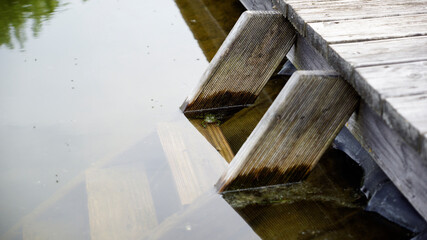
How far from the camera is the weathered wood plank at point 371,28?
7.16 ft

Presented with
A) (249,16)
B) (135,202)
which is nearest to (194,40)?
(249,16)

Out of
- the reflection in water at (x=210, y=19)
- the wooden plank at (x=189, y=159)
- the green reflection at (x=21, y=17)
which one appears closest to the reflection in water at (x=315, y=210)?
the wooden plank at (x=189, y=159)

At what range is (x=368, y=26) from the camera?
2.31 meters

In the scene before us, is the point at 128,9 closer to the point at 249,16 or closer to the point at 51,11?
the point at 51,11

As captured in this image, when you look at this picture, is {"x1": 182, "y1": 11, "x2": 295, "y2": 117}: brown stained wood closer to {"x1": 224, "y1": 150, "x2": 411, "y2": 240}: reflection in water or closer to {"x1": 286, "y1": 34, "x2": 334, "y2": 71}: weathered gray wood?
{"x1": 286, "y1": 34, "x2": 334, "y2": 71}: weathered gray wood

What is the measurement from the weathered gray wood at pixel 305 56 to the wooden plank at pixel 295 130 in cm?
39

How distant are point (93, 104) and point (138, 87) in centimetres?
35

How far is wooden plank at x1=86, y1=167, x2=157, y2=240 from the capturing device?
2193 mm

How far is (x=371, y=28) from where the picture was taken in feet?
7.50

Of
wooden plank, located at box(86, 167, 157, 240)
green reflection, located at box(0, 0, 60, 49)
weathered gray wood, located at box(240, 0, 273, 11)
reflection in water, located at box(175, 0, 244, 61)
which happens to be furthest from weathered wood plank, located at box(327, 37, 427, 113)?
green reflection, located at box(0, 0, 60, 49)

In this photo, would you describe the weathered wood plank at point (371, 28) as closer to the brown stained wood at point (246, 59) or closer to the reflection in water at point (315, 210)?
the brown stained wood at point (246, 59)

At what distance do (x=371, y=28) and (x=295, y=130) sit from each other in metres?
0.61

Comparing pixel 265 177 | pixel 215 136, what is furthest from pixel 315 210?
pixel 215 136

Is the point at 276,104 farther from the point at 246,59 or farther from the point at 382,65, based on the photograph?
the point at 246,59
